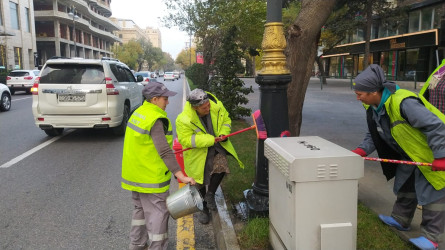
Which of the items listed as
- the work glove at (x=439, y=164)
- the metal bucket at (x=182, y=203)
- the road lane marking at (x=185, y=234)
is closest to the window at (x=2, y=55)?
the road lane marking at (x=185, y=234)

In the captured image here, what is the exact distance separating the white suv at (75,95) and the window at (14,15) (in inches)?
1583

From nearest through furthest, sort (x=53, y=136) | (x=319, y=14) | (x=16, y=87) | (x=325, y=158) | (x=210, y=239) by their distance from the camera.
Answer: (x=325, y=158), (x=210, y=239), (x=319, y=14), (x=53, y=136), (x=16, y=87)

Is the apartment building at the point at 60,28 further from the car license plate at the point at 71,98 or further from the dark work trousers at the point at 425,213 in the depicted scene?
the dark work trousers at the point at 425,213

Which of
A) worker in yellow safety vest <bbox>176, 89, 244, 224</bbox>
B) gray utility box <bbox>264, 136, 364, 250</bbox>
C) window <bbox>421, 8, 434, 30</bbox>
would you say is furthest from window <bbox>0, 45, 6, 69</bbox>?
gray utility box <bbox>264, 136, 364, 250</bbox>

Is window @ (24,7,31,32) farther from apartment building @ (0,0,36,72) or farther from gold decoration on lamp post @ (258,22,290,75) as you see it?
gold decoration on lamp post @ (258,22,290,75)

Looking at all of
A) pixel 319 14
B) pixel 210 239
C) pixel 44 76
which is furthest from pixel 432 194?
pixel 44 76

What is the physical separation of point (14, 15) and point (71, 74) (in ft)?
136

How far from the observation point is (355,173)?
236 cm

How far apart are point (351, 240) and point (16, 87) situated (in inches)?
969

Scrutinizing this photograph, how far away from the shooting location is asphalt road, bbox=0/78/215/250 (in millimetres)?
3758

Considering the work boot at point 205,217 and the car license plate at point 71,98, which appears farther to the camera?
the car license plate at point 71,98

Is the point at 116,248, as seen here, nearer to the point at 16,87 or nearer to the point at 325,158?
the point at 325,158

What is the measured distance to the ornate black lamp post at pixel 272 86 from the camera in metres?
3.74

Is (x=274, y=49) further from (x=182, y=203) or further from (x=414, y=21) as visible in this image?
(x=414, y=21)
